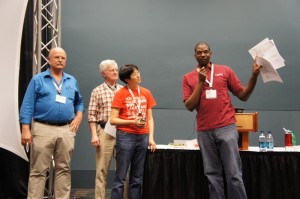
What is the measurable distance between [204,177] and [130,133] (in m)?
0.71

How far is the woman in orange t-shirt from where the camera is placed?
2.60 m

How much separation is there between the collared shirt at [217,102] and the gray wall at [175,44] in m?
2.55

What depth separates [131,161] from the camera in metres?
2.69

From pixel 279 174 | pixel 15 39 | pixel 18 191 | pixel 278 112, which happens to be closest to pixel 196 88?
pixel 279 174

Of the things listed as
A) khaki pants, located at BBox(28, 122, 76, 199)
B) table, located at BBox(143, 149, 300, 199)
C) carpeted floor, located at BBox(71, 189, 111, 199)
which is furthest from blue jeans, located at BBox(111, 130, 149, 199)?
carpeted floor, located at BBox(71, 189, 111, 199)

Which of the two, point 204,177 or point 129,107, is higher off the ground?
point 129,107

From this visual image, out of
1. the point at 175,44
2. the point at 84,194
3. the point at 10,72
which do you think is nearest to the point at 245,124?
the point at 10,72

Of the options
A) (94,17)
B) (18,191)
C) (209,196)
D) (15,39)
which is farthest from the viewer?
(94,17)

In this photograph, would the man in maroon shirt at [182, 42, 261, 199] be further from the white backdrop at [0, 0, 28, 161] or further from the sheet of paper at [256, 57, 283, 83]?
the white backdrop at [0, 0, 28, 161]

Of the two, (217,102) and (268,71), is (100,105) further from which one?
(268,71)

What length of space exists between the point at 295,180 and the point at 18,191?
2.77m

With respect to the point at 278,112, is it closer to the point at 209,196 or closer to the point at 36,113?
the point at 209,196

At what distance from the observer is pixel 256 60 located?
2383 millimetres

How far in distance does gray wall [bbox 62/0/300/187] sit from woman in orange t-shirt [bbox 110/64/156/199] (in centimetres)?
233
